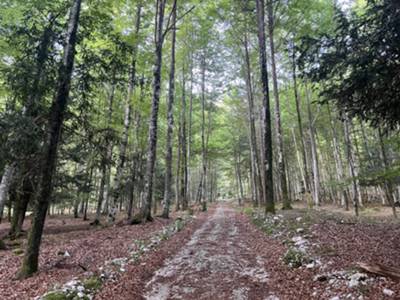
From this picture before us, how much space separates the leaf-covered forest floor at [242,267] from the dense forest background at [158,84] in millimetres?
1312

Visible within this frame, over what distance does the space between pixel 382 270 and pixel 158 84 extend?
1190 cm

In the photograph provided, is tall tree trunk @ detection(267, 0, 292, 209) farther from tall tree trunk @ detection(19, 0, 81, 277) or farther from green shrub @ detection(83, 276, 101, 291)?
green shrub @ detection(83, 276, 101, 291)

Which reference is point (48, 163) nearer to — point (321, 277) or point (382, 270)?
point (321, 277)

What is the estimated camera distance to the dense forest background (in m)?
6.07

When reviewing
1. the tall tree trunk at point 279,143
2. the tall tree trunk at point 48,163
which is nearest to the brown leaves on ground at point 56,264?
the tall tree trunk at point 48,163

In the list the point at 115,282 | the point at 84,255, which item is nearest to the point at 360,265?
the point at 115,282

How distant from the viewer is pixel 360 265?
4445 mm

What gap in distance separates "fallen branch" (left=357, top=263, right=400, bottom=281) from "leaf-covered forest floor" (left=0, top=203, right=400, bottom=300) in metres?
0.09

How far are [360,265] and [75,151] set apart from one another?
42.0 ft

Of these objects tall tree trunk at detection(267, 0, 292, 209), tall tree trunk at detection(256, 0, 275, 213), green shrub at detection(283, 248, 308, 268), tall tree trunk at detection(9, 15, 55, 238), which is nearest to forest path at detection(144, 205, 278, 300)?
green shrub at detection(283, 248, 308, 268)

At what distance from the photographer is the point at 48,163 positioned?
5887mm

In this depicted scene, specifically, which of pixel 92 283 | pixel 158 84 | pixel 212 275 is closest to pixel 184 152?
pixel 158 84

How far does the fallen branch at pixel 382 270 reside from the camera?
3.94 metres

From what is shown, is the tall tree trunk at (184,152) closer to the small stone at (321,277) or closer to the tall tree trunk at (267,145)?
the tall tree trunk at (267,145)
